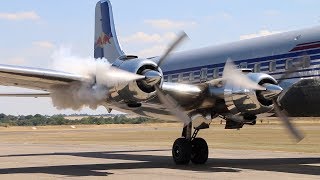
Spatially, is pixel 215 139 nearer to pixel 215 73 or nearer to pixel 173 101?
pixel 215 73

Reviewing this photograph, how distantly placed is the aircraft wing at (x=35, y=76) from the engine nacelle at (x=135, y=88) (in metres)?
1.06

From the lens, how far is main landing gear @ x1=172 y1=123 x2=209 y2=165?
18234 mm

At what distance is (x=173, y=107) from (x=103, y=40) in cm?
936

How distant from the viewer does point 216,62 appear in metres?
19.8

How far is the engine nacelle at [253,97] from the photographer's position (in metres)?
15.7

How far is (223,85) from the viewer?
54.6ft

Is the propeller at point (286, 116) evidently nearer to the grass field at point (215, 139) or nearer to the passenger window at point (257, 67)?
the grass field at point (215, 139)

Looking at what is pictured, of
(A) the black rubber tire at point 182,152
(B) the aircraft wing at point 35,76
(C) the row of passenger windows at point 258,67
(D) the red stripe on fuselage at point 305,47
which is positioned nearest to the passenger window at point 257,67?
(C) the row of passenger windows at point 258,67

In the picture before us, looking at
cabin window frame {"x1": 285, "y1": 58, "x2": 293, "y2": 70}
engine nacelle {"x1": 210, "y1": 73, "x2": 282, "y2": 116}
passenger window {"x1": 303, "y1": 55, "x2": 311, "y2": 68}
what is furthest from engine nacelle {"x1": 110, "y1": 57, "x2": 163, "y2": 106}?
passenger window {"x1": 303, "y1": 55, "x2": 311, "y2": 68}

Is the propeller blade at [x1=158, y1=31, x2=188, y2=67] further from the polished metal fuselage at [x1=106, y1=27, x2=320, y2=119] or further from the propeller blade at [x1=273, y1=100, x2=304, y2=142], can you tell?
the propeller blade at [x1=273, y1=100, x2=304, y2=142]

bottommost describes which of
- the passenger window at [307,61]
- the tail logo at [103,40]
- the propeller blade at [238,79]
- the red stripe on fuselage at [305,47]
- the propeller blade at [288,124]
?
the propeller blade at [288,124]

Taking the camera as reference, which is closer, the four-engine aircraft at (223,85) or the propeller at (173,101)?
the four-engine aircraft at (223,85)

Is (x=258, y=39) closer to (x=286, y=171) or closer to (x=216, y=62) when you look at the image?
(x=216, y=62)

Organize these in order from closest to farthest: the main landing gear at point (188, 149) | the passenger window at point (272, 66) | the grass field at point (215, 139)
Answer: the passenger window at point (272, 66), the main landing gear at point (188, 149), the grass field at point (215, 139)
